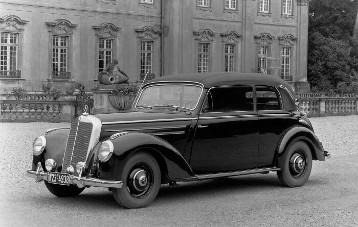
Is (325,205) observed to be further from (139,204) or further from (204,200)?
(139,204)

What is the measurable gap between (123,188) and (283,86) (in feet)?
11.6

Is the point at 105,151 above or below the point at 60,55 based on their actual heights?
below

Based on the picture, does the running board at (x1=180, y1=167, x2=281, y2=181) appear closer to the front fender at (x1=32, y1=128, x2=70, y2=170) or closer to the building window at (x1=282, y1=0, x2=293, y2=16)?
the front fender at (x1=32, y1=128, x2=70, y2=170)

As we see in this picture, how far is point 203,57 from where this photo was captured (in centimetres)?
4397

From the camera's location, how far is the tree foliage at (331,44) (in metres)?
48.2

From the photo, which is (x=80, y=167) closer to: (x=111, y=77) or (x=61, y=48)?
(x=111, y=77)

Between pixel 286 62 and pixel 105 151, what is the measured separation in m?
40.9

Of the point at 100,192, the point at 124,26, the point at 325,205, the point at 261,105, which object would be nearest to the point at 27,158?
the point at 100,192

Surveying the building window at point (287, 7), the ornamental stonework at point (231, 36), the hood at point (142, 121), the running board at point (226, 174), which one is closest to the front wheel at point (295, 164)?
the running board at point (226, 174)

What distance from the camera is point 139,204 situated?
8398mm

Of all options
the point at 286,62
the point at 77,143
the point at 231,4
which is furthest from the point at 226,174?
the point at 286,62

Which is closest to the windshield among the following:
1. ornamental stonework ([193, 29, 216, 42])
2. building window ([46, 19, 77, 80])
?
building window ([46, 19, 77, 80])

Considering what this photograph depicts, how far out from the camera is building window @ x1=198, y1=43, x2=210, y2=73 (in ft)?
143

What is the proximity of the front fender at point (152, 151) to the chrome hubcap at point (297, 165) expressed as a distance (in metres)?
1.91
